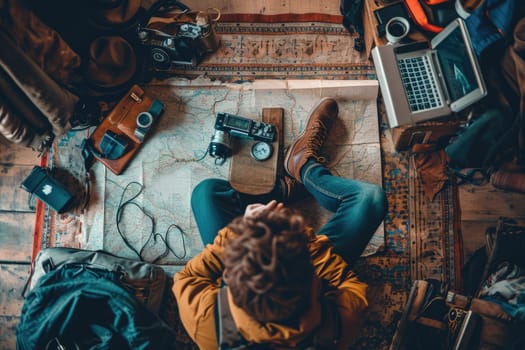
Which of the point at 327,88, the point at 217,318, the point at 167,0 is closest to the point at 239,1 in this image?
the point at 167,0

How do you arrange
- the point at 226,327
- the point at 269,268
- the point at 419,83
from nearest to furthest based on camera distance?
the point at 269,268, the point at 226,327, the point at 419,83

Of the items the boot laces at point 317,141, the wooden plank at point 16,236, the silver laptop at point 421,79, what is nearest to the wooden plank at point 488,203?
the silver laptop at point 421,79

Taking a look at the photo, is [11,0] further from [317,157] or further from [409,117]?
[409,117]

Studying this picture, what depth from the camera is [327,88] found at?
1891 mm

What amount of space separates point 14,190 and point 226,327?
1336mm

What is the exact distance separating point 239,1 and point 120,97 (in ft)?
2.29

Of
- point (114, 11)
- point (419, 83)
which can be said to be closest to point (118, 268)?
point (114, 11)

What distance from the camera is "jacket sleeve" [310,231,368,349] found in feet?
3.94

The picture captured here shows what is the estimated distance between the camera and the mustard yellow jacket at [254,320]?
103 cm

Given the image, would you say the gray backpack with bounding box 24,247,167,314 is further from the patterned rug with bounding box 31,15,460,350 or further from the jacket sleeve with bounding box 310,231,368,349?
the jacket sleeve with bounding box 310,231,368,349

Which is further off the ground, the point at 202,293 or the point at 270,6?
the point at 270,6

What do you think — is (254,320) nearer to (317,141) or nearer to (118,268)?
(118,268)

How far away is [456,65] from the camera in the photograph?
1492mm

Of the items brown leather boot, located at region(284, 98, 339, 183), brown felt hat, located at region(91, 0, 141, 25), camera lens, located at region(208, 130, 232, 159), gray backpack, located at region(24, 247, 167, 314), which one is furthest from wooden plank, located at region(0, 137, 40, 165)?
brown leather boot, located at region(284, 98, 339, 183)
